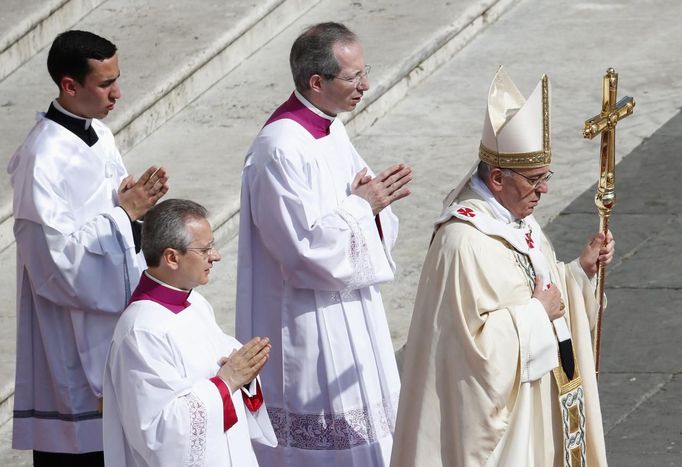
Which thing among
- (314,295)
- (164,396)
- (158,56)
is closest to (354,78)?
(314,295)

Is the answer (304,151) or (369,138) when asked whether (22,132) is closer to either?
(369,138)

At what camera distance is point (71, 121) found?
6531 millimetres

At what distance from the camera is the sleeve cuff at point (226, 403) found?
5391 mm

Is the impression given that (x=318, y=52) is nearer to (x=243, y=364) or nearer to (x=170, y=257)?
(x=170, y=257)

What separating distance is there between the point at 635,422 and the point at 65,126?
111 inches

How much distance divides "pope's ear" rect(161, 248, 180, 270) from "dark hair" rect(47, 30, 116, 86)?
1.23 metres

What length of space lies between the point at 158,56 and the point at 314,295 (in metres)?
4.45

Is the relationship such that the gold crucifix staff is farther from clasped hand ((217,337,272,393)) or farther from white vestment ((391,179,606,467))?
clasped hand ((217,337,272,393))

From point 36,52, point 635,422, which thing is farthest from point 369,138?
point 635,422

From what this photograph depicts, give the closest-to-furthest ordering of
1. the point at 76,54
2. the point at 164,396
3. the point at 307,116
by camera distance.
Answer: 1. the point at 164,396
2. the point at 76,54
3. the point at 307,116

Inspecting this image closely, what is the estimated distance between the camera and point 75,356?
21.5 feet

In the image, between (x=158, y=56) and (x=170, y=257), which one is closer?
(x=170, y=257)

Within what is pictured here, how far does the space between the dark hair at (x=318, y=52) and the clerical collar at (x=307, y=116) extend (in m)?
0.08

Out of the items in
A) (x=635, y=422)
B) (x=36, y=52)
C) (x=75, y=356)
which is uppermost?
(x=36, y=52)
